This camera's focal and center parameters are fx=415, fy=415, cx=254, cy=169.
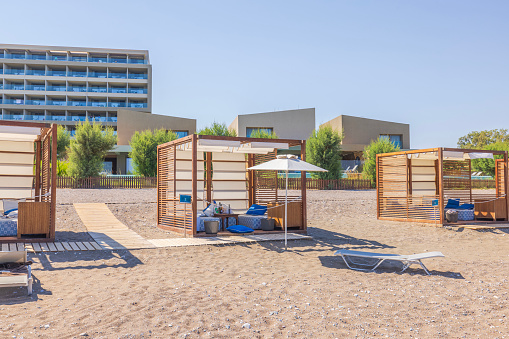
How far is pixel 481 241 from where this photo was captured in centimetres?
1034

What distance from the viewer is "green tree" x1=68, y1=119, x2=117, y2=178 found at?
2570 centimetres

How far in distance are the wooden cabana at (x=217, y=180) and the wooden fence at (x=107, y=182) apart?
39.2 ft

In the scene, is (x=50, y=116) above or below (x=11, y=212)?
above

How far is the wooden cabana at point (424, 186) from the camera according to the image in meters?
13.1

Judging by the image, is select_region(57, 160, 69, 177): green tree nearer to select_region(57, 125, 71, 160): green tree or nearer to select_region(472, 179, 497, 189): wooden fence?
select_region(57, 125, 71, 160): green tree

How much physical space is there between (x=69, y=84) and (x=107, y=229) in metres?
52.8

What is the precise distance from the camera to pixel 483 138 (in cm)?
5775

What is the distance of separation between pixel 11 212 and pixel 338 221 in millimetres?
9531

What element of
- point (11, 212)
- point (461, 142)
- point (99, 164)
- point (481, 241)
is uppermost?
point (461, 142)

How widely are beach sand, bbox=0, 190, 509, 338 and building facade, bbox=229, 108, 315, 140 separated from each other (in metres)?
A: 27.0

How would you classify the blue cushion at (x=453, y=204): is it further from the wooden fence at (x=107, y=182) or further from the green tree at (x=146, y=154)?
the green tree at (x=146, y=154)

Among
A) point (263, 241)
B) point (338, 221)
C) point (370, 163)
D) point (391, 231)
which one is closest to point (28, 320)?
point (263, 241)

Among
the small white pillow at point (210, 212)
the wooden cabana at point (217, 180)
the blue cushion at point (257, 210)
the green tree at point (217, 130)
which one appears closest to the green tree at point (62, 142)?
the green tree at point (217, 130)

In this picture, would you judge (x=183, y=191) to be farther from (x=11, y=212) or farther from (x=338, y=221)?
(x=338, y=221)
